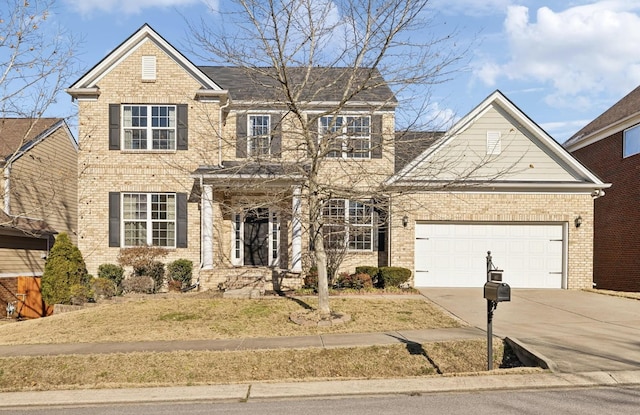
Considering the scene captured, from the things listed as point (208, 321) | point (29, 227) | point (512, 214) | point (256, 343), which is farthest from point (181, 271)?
Result: point (512, 214)

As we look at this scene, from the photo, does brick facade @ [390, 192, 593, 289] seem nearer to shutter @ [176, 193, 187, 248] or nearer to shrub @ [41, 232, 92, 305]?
shutter @ [176, 193, 187, 248]

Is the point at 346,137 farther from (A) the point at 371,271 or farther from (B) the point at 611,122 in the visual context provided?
(B) the point at 611,122

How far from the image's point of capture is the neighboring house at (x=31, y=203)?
54.6 feet

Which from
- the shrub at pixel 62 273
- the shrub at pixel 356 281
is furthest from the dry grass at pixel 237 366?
the shrub at pixel 356 281

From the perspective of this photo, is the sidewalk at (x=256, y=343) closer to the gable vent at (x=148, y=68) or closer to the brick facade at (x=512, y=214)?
the brick facade at (x=512, y=214)

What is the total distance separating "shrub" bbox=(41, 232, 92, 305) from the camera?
1363 cm

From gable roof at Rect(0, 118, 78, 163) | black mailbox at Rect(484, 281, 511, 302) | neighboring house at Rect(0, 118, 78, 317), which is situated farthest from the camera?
gable roof at Rect(0, 118, 78, 163)

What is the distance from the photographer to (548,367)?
263 inches

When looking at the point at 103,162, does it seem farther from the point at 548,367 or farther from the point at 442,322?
the point at 548,367

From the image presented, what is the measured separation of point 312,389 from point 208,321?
14.9ft

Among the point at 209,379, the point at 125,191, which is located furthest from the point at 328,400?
the point at 125,191

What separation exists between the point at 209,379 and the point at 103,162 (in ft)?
37.7

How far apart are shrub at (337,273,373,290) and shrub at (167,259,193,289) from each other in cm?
492

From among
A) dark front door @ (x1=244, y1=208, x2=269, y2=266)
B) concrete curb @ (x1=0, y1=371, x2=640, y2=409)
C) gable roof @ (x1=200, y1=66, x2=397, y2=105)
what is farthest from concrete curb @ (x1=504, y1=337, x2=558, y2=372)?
dark front door @ (x1=244, y1=208, x2=269, y2=266)
